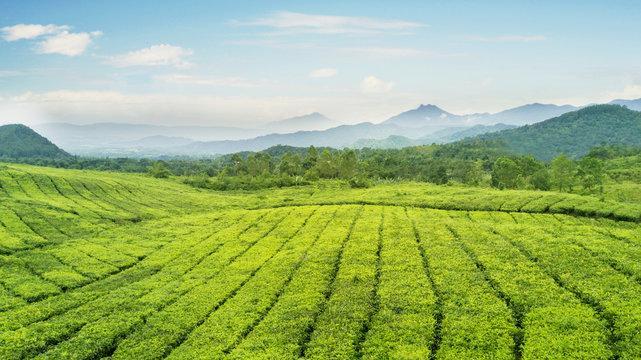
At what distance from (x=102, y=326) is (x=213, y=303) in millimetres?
6800

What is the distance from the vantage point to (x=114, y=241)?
36.7 m

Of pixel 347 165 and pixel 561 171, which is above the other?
pixel 347 165

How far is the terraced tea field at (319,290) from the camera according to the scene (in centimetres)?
1606

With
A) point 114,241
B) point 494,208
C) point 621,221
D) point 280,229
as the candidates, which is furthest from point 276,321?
point 621,221

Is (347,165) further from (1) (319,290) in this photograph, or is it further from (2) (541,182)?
(1) (319,290)

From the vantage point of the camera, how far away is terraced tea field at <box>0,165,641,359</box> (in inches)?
632

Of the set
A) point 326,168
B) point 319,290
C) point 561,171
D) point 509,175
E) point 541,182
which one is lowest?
point 319,290

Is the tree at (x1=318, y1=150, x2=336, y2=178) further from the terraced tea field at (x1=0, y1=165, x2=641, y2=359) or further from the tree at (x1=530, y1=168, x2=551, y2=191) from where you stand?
the terraced tea field at (x1=0, y1=165, x2=641, y2=359)

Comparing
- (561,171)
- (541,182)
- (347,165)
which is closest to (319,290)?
(541,182)

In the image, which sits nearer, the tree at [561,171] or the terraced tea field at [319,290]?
the terraced tea field at [319,290]

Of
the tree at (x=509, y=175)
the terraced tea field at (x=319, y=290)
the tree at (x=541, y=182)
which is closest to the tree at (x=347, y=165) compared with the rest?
the tree at (x=509, y=175)

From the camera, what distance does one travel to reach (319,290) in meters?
22.1

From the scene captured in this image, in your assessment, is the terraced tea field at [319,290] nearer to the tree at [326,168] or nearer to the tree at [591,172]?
the tree at [591,172]

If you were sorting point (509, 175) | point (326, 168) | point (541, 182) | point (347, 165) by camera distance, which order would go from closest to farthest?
point (541, 182)
point (509, 175)
point (347, 165)
point (326, 168)
